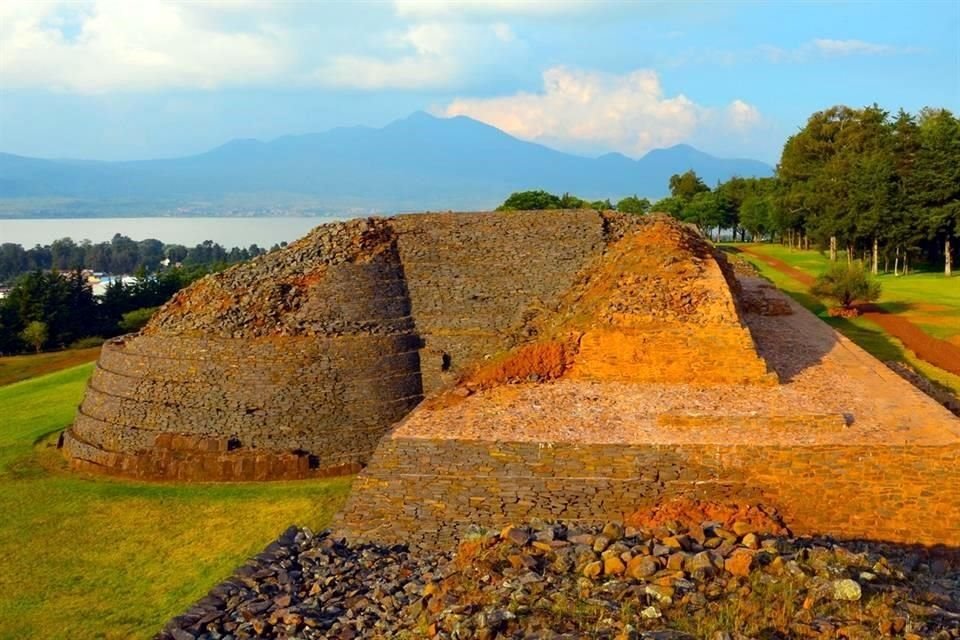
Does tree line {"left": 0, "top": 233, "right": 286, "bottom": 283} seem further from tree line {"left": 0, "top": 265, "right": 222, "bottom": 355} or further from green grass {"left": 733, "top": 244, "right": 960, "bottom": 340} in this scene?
green grass {"left": 733, "top": 244, "right": 960, "bottom": 340}

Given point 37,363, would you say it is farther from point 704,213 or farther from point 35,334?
point 704,213

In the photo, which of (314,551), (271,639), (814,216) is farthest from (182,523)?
(814,216)

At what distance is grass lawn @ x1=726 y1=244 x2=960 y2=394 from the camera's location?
22.5 meters

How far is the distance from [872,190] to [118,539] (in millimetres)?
41816

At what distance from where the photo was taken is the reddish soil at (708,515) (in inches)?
386

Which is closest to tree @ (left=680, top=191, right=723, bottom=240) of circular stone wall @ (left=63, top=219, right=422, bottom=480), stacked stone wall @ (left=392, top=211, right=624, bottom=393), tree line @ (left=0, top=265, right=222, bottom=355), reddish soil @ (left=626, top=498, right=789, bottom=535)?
tree line @ (left=0, top=265, right=222, bottom=355)

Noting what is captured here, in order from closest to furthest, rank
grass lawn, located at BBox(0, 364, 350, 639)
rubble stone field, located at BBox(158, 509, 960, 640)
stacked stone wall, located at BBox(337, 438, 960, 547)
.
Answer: rubble stone field, located at BBox(158, 509, 960, 640), grass lawn, located at BBox(0, 364, 350, 639), stacked stone wall, located at BBox(337, 438, 960, 547)

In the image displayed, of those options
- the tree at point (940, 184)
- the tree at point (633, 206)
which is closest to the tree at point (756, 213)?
the tree at point (633, 206)

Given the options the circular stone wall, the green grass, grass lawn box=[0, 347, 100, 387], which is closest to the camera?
the circular stone wall

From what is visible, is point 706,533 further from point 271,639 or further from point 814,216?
point 814,216

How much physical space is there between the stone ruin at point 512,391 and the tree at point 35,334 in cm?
2834

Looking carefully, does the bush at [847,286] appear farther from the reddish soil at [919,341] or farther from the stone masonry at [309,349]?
the stone masonry at [309,349]

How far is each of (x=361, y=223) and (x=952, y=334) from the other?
1950 cm

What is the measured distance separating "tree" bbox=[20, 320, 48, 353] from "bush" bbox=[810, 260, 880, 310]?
3696cm
